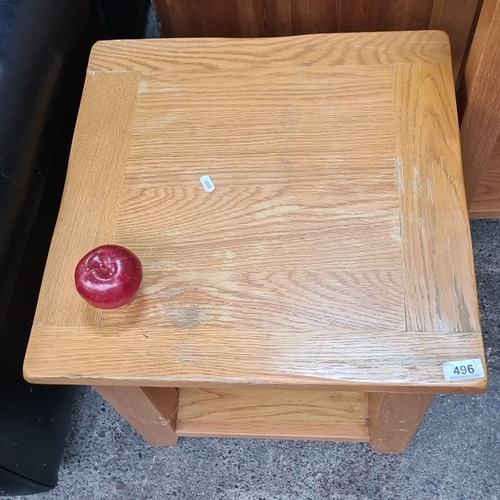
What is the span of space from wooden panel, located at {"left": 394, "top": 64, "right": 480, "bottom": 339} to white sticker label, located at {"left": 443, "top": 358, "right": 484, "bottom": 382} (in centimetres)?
4

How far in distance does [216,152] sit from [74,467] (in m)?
0.68

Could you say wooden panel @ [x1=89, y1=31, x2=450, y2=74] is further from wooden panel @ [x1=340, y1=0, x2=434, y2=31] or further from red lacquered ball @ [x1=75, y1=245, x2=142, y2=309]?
red lacquered ball @ [x1=75, y1=245, x2=142, y2=309]

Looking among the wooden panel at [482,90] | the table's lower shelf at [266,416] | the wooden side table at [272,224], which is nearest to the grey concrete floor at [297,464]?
the table's lower shelf at [266,416]

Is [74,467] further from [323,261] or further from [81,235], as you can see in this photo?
[323,261]

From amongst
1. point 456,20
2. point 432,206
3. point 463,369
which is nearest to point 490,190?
point 456,20

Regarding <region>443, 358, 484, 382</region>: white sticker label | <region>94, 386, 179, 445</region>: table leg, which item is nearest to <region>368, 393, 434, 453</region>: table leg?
<region>443, 358, 484, 382</region>: white sticker label

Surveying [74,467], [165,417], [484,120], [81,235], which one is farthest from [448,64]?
[74,467]

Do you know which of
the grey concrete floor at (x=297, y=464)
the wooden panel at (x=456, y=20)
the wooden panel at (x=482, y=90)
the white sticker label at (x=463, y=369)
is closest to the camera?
the white sticker label at (x=463, y=369)

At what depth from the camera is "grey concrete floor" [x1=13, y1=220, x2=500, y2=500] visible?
1.07 meters

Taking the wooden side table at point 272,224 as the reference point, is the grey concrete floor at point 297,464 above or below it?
below

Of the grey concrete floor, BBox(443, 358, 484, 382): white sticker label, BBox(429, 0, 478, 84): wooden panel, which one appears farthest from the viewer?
the grey concrete floor

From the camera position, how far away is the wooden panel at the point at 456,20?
0.96 meters

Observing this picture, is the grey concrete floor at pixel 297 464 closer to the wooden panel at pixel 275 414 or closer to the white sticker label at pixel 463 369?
the wooden panel at pixel 275 414

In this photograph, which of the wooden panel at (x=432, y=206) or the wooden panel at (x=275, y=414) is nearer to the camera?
the wooden panel at (x=432, y=206)
